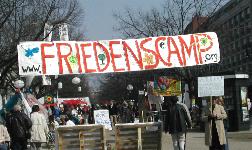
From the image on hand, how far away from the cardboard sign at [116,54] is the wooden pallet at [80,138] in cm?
147

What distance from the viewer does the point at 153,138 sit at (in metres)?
13.0

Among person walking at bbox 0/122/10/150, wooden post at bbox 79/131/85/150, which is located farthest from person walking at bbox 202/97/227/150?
person walking at bbox 0/122/10/150

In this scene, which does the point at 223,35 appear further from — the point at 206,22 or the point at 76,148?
the point at 76,148

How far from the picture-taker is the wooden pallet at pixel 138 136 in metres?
12.8

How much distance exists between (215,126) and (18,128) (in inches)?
212

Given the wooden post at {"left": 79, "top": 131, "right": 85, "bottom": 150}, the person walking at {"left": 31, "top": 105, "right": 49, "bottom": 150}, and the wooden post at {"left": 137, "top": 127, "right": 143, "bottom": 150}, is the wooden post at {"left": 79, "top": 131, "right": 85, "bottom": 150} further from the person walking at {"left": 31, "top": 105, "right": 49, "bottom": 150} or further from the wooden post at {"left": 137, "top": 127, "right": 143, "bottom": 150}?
the person walking at {"left": 31, "top": 105, "right": 49, "bottom": 150}

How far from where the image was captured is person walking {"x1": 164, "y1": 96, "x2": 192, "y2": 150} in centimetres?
1313

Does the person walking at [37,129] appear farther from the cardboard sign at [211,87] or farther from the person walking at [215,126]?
the cardboard sign at [211,87]

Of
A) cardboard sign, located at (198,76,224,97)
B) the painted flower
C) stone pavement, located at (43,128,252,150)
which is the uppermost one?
the painted flower

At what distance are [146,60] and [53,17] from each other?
2292 centimetres

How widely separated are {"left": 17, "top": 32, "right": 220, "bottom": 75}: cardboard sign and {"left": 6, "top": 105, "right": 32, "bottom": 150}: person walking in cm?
332

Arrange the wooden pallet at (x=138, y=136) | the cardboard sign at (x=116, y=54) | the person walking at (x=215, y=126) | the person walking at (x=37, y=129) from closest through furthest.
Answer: the cardboard sign at (x=116, y=54)
the wooden pallet at (x=138, y=136)
the person walking at (x=215, y=126)
the person walking at (x=37, y=129)

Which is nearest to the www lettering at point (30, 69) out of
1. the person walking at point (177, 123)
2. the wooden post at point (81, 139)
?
the wooden post at point (81, 139)

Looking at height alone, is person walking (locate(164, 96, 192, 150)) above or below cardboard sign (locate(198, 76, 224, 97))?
below
